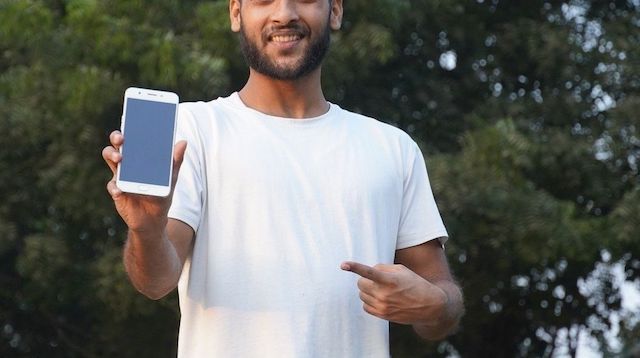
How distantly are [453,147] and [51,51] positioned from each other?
2.61 metres

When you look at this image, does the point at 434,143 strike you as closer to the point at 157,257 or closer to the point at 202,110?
the point at 202,110

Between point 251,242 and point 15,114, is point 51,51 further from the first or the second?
point 251,242

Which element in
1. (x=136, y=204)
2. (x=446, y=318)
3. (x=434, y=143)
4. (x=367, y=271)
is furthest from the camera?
(x=434, y=143)

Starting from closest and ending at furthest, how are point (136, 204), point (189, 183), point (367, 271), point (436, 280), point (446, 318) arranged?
point (136, 204) → point (367, 271) → point (189, 183) → point (446, 318) → point (436, 280)

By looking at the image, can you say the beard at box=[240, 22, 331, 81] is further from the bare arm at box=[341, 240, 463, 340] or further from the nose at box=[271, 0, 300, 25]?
the bare arm at box=[341, 240, 463, 340]

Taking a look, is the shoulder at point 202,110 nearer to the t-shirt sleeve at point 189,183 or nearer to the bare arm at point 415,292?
the t-shirt sleeve at point 189,183

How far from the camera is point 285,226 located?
253 centimetres

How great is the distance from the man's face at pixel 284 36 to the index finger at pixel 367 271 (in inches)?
19.4

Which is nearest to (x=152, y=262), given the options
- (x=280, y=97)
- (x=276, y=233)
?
(x=276, y=233)

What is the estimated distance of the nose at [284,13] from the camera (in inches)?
104

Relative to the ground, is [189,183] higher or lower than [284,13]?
lower

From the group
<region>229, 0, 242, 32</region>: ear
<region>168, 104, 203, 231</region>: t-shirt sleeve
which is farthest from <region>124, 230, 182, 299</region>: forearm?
<region>229, 0, 242, 32</region>: ear

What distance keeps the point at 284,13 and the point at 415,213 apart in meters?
0.49

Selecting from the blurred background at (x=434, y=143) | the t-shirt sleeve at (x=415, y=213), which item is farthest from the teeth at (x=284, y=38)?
the blurred background at (x=434, y=143)
